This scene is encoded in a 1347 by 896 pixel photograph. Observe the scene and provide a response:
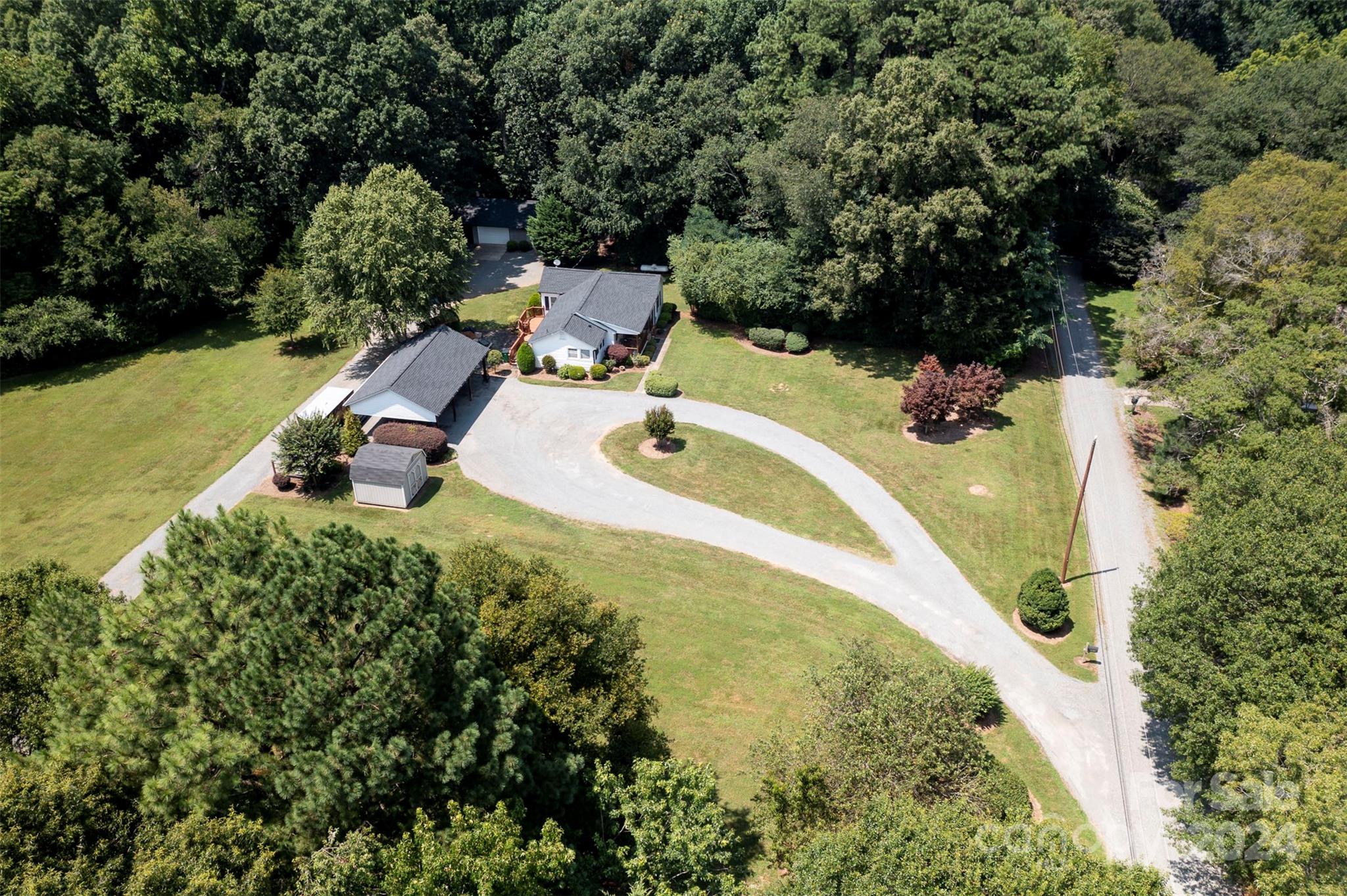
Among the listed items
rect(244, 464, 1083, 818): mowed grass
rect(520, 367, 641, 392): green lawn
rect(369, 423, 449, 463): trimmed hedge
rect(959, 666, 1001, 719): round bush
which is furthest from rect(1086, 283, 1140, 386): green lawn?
rect(369, 423, 449, 463): trimmed hedge

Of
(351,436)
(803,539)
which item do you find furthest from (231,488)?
(803,539)

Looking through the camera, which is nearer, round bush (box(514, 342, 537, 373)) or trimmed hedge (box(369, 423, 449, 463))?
→ trimmed hedge (box(369, 423, 449, 463))

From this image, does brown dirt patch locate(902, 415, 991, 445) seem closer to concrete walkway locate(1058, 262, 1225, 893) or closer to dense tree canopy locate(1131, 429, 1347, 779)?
concrete walkway locate(1058, 262, 1225, 893)

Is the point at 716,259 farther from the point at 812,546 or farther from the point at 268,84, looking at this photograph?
the point at 268,84

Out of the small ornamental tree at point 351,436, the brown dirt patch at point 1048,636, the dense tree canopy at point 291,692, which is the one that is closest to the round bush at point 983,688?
the brown dirt patch at point 1048,636

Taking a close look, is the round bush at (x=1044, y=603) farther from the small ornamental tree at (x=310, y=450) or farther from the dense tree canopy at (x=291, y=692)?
the small ornamental tree at (x=310, y=450)

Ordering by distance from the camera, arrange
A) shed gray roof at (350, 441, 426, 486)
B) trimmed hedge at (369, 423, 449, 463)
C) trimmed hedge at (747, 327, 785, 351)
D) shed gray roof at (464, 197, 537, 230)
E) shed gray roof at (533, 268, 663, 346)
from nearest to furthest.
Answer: shed gray roof at (350, 441, 426, 486)
trimmed hedge at (369, 423, 449, 463)
shed gray roof at (533, 268, 663, 346)
trimmed hedge at (747, 327, 785, 351)
shed gray roof at (464, 197, 537, 230)
